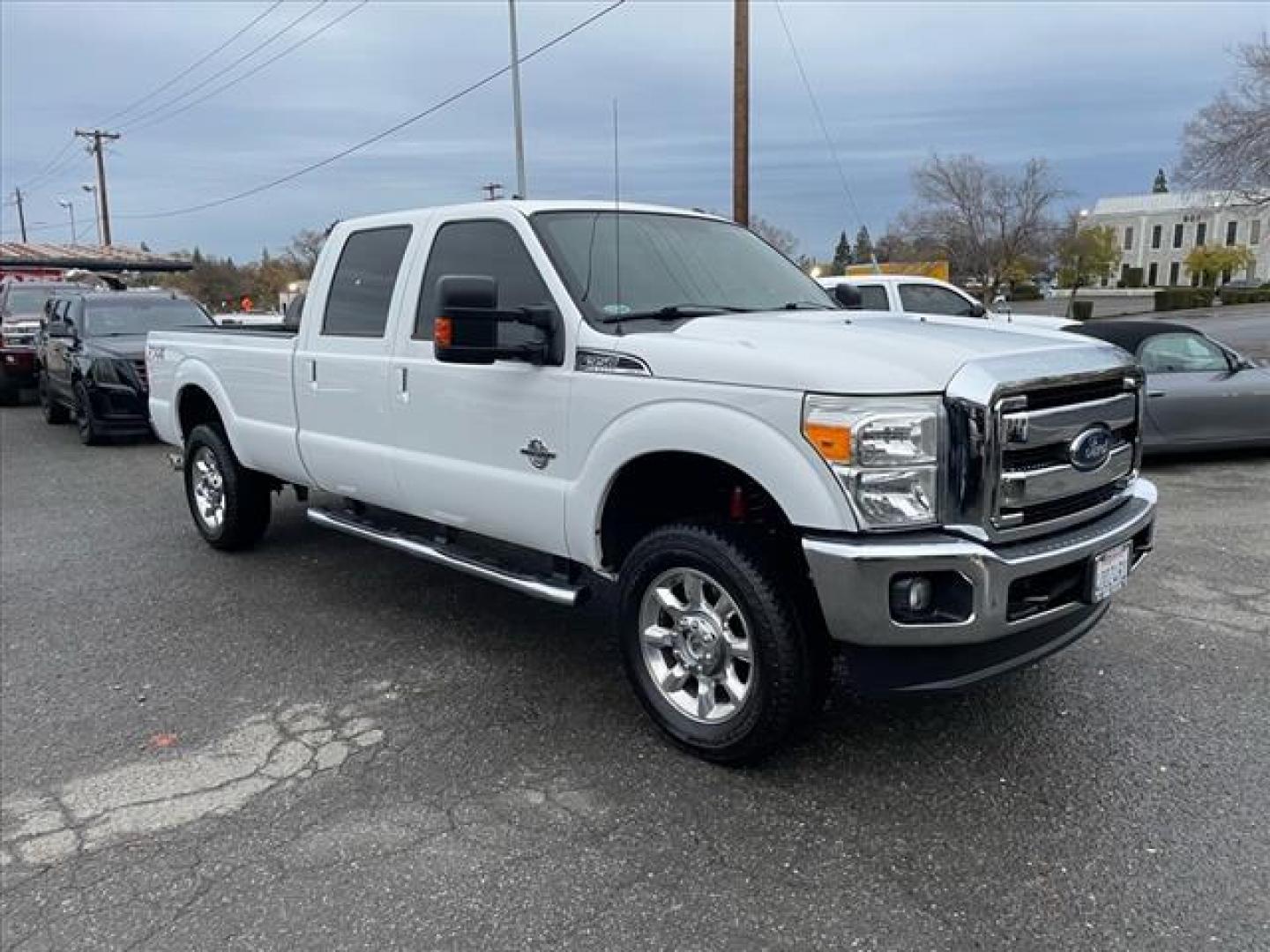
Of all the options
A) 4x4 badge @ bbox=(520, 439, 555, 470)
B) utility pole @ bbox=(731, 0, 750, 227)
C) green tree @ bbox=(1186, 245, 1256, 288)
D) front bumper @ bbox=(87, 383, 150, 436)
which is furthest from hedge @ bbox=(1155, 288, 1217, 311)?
4x4 badge @ bbox=(520, 439, 555, 470)

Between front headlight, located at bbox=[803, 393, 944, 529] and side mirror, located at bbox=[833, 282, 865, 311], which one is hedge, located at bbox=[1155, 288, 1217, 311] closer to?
Answer: side mirror, located at bbox=[833, 282, 865, 311]

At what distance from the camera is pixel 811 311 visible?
4461 millimetres

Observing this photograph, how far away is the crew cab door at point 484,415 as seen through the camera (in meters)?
4.05

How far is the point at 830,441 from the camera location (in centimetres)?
307

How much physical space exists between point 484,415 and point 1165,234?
12850 cm

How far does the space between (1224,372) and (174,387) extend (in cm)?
876

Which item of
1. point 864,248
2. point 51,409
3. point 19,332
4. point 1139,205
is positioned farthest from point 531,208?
point 1139,205

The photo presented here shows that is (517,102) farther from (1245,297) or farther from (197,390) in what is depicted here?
(1245,297)

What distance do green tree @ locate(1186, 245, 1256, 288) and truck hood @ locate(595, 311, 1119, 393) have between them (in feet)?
335

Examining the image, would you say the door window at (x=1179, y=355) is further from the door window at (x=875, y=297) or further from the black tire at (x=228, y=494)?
the black tire at (x=228, y=494)

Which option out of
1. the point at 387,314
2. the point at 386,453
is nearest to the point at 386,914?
the point at 386,453

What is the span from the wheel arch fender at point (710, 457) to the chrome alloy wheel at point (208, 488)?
142 inches

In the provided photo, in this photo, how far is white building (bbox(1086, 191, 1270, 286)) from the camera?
99.7 metres

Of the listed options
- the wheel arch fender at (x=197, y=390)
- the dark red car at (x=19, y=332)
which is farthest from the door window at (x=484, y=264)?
the dark red car at (x=19, y=332)
